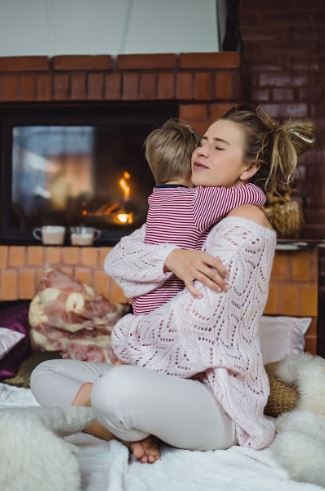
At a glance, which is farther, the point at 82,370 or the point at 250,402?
the point at 82,370

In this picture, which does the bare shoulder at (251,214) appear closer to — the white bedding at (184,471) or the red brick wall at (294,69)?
the white bedding at (184,471)

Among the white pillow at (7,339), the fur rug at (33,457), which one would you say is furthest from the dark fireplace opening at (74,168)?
the fur rug at (33,457)

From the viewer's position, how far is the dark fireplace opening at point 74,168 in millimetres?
2725

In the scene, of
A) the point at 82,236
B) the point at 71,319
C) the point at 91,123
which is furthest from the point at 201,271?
the point at 91,123

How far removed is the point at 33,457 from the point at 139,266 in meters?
0.52

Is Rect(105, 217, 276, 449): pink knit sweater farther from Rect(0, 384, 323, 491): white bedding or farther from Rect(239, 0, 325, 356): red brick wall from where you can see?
Rect(239, 0, 325, 356): red brick wall

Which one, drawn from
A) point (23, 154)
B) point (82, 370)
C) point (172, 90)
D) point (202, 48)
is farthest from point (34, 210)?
point (82, 370)

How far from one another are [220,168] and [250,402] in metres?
0.52

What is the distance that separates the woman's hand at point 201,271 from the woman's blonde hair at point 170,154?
1.00 feet

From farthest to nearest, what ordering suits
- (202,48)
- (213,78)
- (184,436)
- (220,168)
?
(202,48), (213,78), (220,168), (184,436)

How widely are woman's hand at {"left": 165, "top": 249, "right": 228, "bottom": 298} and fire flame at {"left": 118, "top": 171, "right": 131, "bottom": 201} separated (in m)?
1.52

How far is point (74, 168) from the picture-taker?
9.16 feet

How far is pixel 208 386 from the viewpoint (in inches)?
48.1

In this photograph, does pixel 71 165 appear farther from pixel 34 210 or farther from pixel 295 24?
pixel 295 24
